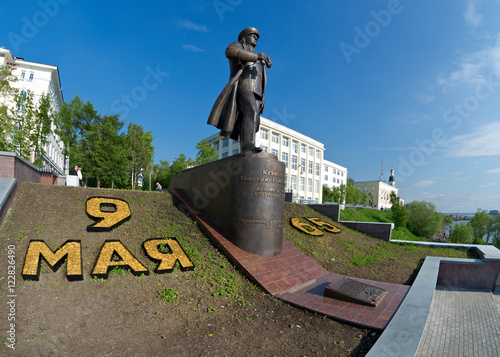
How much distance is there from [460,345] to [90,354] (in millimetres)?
5976

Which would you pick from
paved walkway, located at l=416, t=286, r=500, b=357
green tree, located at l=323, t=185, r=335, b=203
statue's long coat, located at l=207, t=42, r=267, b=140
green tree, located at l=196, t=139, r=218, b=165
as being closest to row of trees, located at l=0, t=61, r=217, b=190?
green tree, located at l=196, t=139, r=218, b=165

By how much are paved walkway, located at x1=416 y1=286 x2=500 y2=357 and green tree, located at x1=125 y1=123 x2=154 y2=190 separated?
3368 cm

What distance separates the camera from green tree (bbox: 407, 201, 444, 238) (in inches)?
1419

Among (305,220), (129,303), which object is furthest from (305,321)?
(305,220)

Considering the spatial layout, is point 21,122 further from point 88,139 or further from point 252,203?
point 252,203

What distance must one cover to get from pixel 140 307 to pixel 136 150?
33.6 metres

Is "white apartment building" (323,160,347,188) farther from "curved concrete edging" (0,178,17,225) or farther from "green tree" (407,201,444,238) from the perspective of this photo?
"curved concrete edging" (0,178,17,225)

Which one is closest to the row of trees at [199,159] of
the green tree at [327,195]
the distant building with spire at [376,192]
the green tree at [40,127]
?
the green tree at [40,127]

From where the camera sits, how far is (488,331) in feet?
17.2

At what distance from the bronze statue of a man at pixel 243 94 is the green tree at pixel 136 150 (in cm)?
2881

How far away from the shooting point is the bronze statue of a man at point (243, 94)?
310 inches

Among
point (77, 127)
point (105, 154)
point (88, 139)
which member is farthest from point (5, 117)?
point (77, 127)

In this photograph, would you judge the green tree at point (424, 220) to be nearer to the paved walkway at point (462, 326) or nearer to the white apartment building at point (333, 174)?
the white apartment building at point (333, 174)

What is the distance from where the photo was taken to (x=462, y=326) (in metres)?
5.38
